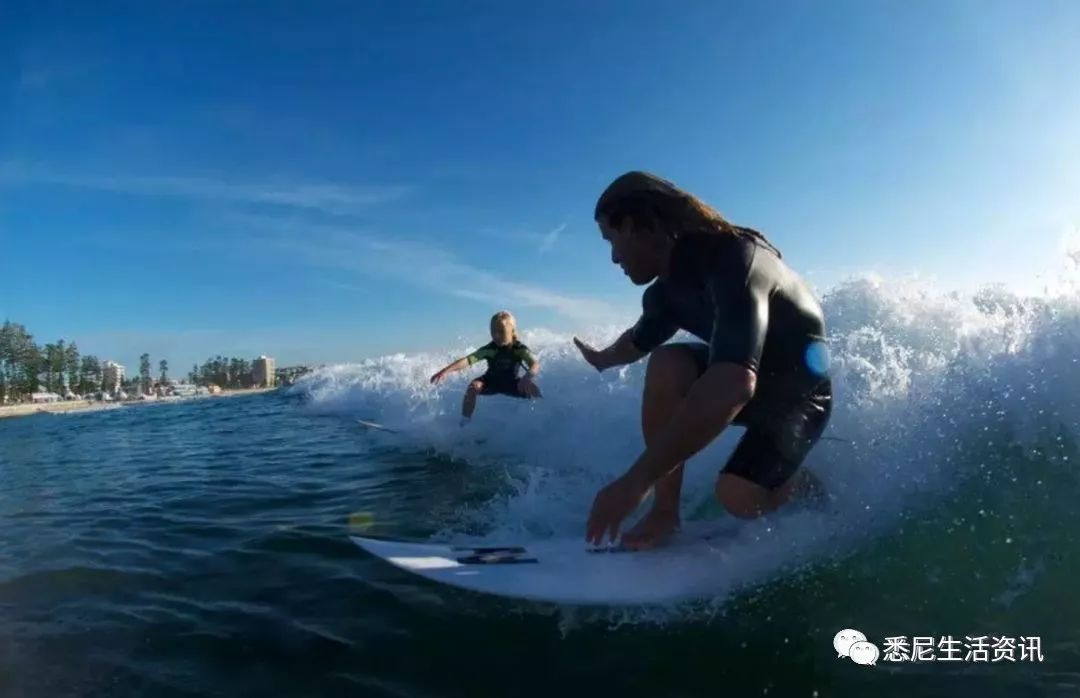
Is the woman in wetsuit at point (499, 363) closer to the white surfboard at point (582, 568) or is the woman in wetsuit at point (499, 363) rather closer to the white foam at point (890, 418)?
the white foam at point (890, 418)

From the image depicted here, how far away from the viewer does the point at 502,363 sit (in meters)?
9.46

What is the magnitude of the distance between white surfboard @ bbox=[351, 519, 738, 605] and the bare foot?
42 mm

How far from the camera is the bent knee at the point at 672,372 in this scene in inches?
121

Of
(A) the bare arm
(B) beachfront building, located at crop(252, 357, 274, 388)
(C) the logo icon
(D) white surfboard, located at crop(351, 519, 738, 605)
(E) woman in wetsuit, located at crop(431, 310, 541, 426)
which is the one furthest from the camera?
(B) beachfront building, located at crop(252, 357, 274, 388)

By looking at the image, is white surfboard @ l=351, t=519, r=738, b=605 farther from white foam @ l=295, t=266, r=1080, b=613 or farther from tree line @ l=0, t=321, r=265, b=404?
tree line @ l=0, t=321, r=265, b=404

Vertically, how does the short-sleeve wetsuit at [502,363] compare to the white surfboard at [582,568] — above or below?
above

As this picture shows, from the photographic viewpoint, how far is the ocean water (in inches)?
98.0

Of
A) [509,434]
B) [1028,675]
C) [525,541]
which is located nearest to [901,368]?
[1028,675]

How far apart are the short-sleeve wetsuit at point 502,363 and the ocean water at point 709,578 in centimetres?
350

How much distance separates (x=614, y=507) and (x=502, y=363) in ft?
24.5

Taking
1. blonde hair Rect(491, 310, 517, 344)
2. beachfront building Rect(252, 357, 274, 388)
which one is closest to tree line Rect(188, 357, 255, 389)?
beachfront building Rect(252, 357, 274, 388)

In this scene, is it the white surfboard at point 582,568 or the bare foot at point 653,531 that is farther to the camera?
the bare foot at point 653,531

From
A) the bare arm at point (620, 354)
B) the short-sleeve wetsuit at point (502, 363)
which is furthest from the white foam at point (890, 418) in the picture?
the short-sleeve wetsuit at point (502, 363)

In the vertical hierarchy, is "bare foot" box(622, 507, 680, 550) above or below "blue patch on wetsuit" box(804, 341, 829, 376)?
below
